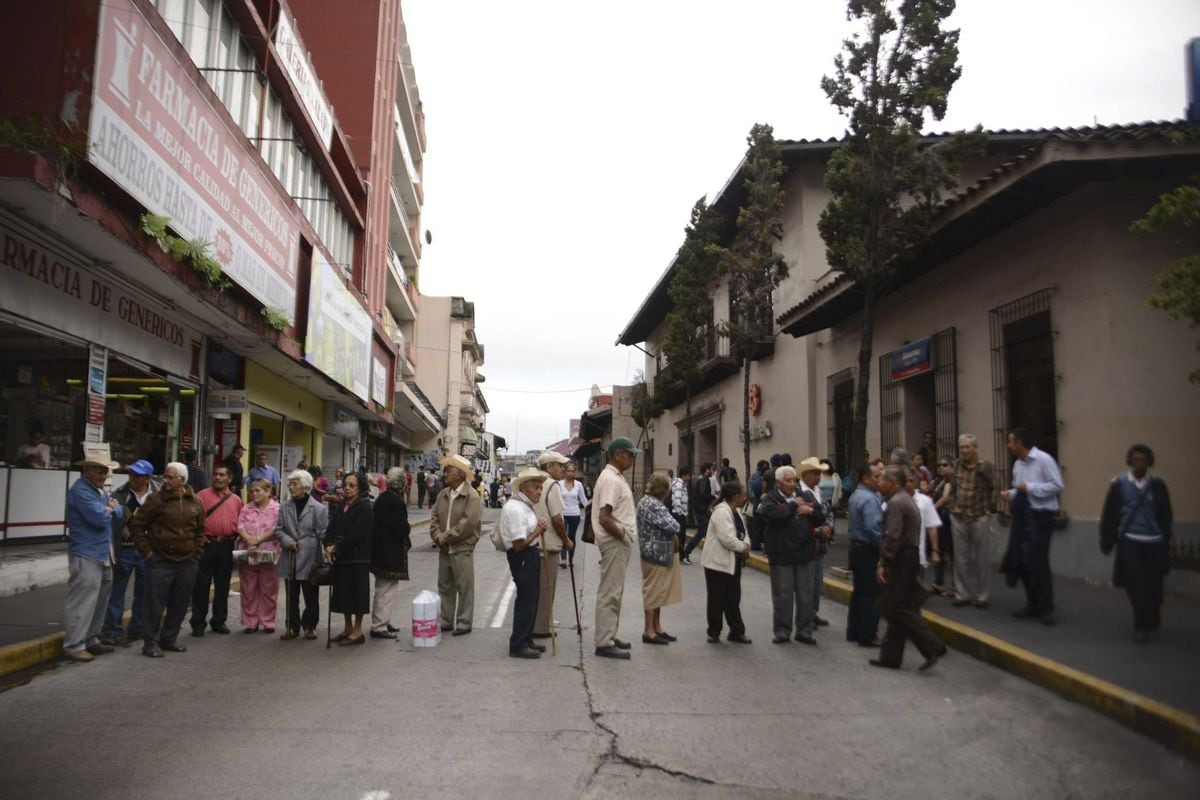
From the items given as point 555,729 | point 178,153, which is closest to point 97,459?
point 555,729

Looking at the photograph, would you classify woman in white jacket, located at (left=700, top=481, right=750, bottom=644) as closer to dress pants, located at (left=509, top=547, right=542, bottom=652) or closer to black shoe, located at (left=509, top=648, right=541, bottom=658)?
dress pants, located at (left=509, top=547, right=542, bottom=652)

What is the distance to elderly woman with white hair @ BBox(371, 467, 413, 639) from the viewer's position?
8.79m

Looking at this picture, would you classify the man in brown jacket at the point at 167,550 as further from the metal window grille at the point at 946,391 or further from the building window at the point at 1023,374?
the metal window grille at the point at 946,391

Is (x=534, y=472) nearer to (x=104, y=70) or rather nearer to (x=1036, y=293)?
(x=104, y=70)

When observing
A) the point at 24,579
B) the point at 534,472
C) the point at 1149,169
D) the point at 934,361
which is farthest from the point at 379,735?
the point at 934,361

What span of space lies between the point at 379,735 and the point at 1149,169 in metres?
10.6

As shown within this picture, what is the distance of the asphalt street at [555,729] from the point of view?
4.64 metres

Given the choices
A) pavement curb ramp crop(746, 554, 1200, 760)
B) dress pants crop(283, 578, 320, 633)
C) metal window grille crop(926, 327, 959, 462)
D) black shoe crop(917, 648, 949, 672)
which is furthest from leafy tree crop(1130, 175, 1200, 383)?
dress pants crop(283, 578, 320, 633)

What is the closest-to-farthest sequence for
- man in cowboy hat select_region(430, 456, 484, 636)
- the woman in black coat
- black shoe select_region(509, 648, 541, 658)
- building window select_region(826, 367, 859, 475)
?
black shoe select_region(509, 648, 541, 658) < the woman in black coat < man in cowboy hat select_region(430, 456, 484, 636) < building window select_region(826, 367, 859, 475)

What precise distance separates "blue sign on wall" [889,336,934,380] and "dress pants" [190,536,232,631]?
11407 mm

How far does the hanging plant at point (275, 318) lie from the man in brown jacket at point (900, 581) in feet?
39.4

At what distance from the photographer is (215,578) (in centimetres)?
920

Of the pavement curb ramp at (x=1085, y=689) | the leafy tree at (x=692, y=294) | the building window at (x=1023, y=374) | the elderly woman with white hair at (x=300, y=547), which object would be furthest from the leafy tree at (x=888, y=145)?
the leafy tree at (x=692, y=294)

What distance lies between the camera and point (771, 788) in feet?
15.2
